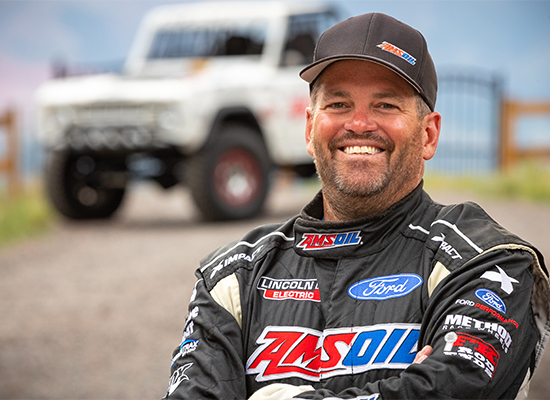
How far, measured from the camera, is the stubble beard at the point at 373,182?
2170 millimetres

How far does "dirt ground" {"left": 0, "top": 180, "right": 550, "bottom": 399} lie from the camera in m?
4.90

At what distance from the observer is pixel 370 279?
207cm

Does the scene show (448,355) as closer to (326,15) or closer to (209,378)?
(209,378)

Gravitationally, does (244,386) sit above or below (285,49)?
below

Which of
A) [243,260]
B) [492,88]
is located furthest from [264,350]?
[492,88]

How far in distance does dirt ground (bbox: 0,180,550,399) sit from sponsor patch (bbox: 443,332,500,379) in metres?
2.86

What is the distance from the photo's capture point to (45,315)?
615 cm

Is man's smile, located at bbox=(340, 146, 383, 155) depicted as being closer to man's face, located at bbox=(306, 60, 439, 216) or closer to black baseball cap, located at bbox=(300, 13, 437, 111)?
man's face, located at bbox=(306, 60, 439, 216)

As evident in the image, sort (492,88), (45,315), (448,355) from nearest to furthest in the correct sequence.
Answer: (448,355)
(45,315)
(492,88)

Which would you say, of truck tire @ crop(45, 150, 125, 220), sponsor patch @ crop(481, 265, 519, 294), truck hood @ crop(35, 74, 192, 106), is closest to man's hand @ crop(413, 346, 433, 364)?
sponsor patch @ crop(481, 265, 519, 294)

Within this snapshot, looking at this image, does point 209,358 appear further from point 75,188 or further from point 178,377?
point 75,188

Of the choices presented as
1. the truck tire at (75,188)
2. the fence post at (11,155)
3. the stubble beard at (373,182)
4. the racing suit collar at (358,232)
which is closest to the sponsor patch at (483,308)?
the racing suit collar at (358,232)

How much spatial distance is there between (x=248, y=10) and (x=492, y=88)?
8.29 metres

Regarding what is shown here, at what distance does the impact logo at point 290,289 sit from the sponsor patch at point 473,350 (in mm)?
452
